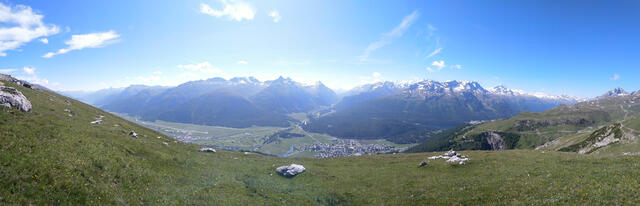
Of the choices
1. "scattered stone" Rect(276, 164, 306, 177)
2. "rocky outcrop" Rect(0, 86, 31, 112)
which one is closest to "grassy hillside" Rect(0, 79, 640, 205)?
"scattered stone" Rect(276, 164, 306, 177)

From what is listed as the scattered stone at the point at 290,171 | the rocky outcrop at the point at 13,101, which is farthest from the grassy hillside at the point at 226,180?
the rocky outcrop at the point at 13,101

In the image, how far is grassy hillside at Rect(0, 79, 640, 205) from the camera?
58.4ft

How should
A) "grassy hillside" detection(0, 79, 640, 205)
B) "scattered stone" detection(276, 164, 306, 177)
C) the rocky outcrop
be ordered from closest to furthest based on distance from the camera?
"grassy hillside" detection(0, 79, 640, 205)
the rocky outcrop
"scattered stone" detection(276, 164, 306, 177)

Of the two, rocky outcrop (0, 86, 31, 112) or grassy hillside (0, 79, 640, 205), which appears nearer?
grassy hillside (0, 79, 640, 205)

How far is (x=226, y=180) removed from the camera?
102 ft

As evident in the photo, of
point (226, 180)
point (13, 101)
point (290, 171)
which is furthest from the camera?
point (290, 171)

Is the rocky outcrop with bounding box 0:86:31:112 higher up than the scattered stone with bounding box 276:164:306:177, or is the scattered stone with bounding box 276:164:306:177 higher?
the rocky outcrop with bounding box 0:86:31:112

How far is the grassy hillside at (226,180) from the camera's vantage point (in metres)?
17.8

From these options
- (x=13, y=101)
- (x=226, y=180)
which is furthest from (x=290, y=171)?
(x=13, y=101)

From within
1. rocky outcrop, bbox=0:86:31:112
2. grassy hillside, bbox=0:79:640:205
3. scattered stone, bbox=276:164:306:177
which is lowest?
scattered stone, bbox=276:164:306:177

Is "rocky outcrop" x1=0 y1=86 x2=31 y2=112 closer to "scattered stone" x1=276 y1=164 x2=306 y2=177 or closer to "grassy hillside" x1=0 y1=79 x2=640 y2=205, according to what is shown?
"grassy hillside" x1=0 y1=79 x2=640 y2=205

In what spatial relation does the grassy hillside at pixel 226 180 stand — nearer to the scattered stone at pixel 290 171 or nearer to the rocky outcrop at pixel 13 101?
the scattered stone at pixel 290 171

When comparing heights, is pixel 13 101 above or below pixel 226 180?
above

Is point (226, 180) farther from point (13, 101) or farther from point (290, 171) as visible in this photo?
point (13, 101)
